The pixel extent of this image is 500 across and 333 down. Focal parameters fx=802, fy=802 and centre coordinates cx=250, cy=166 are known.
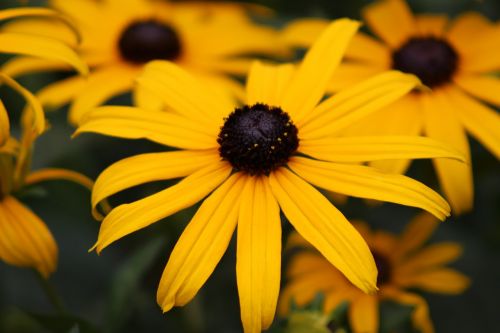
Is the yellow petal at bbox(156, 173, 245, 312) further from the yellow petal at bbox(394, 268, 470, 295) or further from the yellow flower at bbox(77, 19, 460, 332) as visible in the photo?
the yellow petal at bbox(394, 268, 470, 295)

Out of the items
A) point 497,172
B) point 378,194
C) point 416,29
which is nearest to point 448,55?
point 416,29

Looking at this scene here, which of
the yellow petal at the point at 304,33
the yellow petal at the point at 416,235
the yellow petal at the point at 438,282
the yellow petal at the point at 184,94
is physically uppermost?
the yellow petal at the point at 184,94

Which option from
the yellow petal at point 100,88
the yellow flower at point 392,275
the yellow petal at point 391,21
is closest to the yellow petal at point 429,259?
the yellow flower at point 392,275

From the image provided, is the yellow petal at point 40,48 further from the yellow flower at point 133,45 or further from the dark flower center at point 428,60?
the dark flower center at point 428,60

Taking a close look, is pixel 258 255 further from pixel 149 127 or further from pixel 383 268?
pixel 383 268

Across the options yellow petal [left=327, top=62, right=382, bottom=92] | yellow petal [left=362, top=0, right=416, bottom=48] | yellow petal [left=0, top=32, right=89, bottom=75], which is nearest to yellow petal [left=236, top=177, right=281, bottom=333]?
yellow petal [left=0, top=32, right=89, bottom=75]

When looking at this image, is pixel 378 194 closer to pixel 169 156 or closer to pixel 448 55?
pixel 169 156
